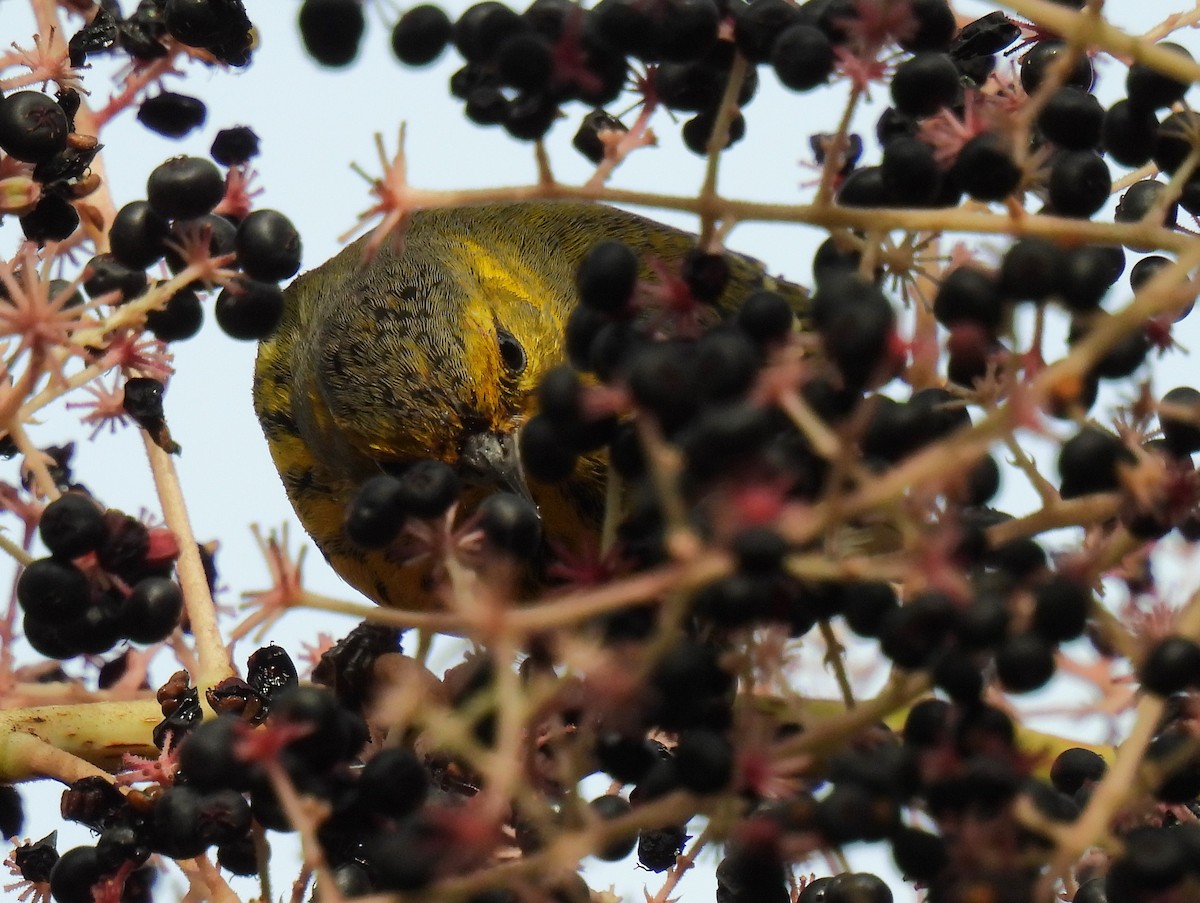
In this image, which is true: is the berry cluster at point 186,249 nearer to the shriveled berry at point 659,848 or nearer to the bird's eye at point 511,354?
the shriveled berry at point 659,848

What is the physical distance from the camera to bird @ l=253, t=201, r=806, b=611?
522 cm

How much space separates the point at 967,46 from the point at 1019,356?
4.68 feet

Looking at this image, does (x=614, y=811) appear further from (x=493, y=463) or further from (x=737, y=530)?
(x=493, y=463)

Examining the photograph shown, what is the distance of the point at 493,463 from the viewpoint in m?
5.12

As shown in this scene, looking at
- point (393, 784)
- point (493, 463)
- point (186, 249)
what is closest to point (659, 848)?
point (393, 784)

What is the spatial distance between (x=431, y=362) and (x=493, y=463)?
1.42 ft

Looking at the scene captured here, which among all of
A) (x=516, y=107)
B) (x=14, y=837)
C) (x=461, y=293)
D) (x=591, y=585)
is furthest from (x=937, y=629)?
(x=461, y=293)

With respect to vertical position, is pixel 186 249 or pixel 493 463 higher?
pixel 186 249

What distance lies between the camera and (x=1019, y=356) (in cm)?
208

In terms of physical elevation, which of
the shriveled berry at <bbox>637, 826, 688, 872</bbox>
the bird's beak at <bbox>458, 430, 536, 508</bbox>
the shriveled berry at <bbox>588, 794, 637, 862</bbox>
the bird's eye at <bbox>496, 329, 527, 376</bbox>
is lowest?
the shriveled berry at <bbox>637, 826, 688, 872</bbox>

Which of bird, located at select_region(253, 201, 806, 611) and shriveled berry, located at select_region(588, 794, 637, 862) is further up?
shriveled berry, located at select_region(588, 794, 637, 862)

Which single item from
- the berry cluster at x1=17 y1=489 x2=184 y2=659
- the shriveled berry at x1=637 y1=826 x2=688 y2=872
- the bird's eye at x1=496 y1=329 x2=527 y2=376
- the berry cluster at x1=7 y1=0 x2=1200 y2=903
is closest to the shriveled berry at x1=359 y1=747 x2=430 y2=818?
the berry cluster at x1=7 y1=0 x2=1200 y2=903

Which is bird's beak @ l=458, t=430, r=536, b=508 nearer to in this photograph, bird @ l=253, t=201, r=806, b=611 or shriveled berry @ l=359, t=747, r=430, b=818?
bird @ l=253, t=201, r=806, b=611

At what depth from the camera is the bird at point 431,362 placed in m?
5.22
